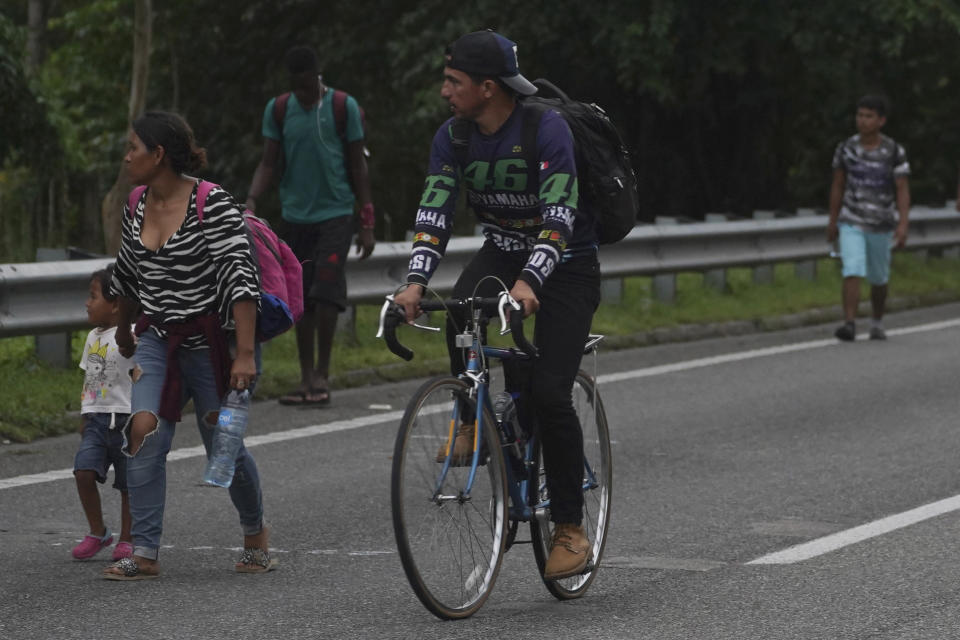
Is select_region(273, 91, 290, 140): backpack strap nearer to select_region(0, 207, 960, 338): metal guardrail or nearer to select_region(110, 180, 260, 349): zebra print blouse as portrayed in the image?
select_region(0, 207, 960, 338): metal guardrail

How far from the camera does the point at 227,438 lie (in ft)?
19.7

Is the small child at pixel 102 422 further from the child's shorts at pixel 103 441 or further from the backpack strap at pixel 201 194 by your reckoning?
the backpack strap at pixel 201 194

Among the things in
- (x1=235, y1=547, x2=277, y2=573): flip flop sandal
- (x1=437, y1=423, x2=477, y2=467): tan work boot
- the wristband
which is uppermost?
the wristband

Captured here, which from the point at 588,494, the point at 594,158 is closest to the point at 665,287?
the point at 588,494

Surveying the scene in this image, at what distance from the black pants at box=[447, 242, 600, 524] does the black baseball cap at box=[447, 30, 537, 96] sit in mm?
583

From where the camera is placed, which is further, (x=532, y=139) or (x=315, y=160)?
(x=315, y=160)

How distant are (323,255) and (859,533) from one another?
161 inches

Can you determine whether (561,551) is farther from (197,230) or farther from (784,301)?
(784,301)

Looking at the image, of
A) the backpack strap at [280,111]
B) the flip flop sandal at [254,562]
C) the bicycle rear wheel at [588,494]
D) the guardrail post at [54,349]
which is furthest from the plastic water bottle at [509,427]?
the guardrail post at [54,349]

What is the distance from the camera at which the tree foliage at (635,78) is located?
21344 millimetres

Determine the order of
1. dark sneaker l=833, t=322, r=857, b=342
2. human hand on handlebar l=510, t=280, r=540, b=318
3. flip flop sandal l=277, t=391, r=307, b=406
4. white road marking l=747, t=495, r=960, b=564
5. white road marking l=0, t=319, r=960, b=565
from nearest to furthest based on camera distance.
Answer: human hand on handlebar l=510, t=280, r=540, b=318
white road marking l=747, t=495, r=960, b=564
white road marking l=0, t=319, r=960, b=565
flip flop sandal l=277, t=391, r=307, b=406
dark sneaker l=833, t=322, r=857, b=342

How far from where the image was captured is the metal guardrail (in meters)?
9.55

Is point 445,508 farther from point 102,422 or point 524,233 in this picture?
point 102,422

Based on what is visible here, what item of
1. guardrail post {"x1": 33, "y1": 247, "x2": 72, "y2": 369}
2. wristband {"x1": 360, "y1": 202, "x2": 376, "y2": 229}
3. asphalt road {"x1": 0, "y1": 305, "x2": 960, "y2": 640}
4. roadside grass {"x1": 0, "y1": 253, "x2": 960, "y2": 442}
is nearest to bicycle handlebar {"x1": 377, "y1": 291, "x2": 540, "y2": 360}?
asphalt road {"x1": 0, "y1": 305, "x2": 960, "y2": 640}
